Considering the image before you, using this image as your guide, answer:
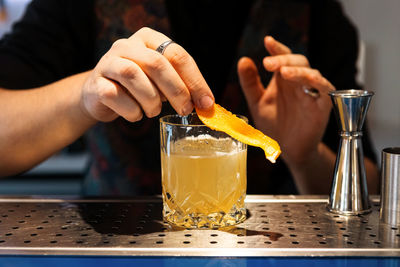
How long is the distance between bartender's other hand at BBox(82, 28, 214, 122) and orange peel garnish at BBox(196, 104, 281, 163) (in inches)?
0.8

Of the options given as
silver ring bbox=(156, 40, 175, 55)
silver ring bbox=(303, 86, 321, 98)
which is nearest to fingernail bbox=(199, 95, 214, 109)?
silver ring bbox=(156, 40, 175, 55)

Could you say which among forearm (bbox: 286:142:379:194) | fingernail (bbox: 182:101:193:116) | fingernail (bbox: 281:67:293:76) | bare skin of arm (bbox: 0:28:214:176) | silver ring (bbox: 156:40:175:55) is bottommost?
forearm (bbox: 286:142:379:194)

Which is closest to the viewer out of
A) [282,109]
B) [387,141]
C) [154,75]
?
[154,75]

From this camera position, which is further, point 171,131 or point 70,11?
point 70,11

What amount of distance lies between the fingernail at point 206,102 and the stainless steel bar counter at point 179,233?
0.77 ft

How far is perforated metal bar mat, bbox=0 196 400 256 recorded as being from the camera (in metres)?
0.87

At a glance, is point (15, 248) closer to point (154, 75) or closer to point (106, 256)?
point (106, 256)

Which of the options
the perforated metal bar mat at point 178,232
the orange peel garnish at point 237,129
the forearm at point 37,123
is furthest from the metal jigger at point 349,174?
the forearm at point 37,123

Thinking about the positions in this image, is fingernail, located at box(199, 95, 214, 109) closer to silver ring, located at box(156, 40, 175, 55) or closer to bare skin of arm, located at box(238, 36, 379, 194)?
silver ring, located at box(156, 40, 175, 55)

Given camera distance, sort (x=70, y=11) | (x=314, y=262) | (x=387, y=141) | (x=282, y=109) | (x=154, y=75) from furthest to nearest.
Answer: (x=387, y=141)
(x=70, y=11)
(x=282, y=109)
(x=154, y=75)
(x=314, y=262)

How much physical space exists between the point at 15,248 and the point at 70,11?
3.31 feet

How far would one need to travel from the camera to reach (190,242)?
89 cm

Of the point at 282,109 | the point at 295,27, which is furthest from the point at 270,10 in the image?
the point at 282,109

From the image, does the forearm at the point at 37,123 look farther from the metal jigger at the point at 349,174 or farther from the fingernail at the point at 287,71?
the metal jigger at the point at 349,174
